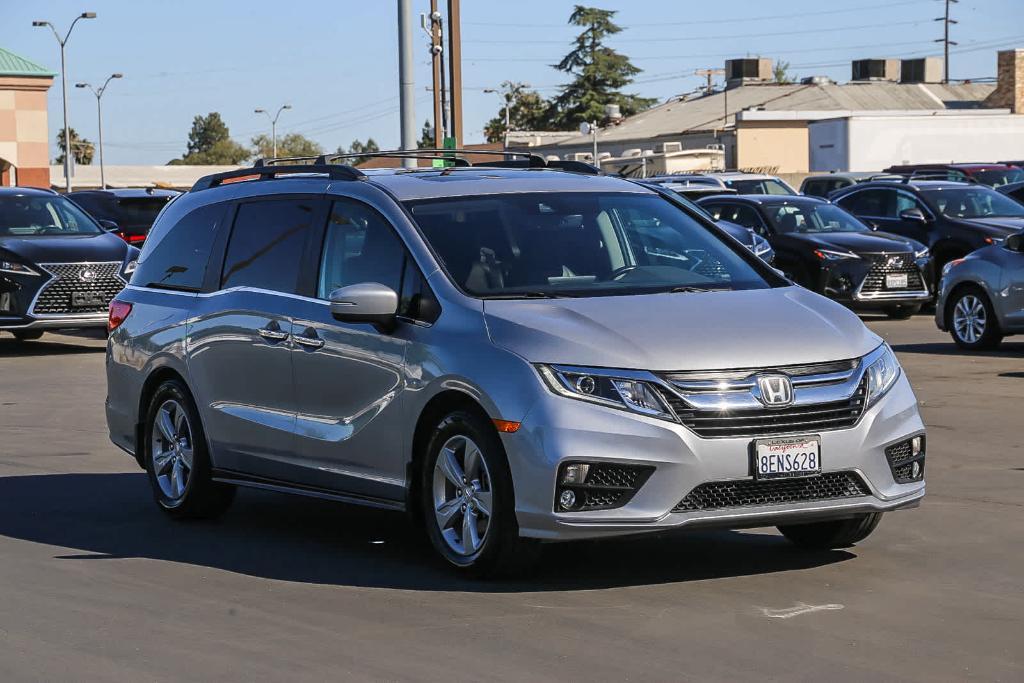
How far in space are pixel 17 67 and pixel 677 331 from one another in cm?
6475

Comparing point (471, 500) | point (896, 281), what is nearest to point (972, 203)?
point (896, 281)

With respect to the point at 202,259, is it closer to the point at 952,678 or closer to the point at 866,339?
the point at 866,339

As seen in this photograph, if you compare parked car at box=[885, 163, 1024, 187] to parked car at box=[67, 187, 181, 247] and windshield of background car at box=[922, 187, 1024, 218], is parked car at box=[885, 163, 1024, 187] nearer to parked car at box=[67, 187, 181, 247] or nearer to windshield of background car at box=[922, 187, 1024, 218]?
windshield of background car at box=[922, 187, 1024, 218]

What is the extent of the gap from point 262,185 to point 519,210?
1.77 m

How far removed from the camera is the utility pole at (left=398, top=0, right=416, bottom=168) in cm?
2194

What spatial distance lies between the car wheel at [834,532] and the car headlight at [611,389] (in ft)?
4.37

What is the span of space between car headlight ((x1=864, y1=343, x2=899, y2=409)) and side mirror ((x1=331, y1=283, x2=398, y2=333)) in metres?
2.03

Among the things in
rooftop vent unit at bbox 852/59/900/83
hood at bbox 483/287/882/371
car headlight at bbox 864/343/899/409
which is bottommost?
car headlight at bbox 864/343/899/409

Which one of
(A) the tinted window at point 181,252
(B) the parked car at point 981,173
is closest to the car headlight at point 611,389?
(A) the tinted window at point 181,252

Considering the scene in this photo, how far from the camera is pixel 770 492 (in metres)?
7.05

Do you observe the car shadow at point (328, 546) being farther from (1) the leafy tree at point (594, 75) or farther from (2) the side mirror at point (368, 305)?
(1) the leafy tree at point (594, 75)

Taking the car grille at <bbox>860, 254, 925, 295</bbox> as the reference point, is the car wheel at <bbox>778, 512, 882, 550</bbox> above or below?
below

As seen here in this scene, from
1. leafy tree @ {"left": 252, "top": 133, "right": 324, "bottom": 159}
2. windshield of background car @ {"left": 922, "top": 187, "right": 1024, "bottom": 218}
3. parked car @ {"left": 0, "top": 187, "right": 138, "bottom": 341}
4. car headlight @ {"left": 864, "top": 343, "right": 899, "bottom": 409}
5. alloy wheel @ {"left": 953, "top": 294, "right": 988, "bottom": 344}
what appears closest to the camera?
car headlight @ {"left": 864, "top": 343, "right": 899, "bottom": 409}

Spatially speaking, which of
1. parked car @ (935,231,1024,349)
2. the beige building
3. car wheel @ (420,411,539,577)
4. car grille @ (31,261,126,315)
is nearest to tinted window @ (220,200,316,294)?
car wheel @ (420,411,539,577)
